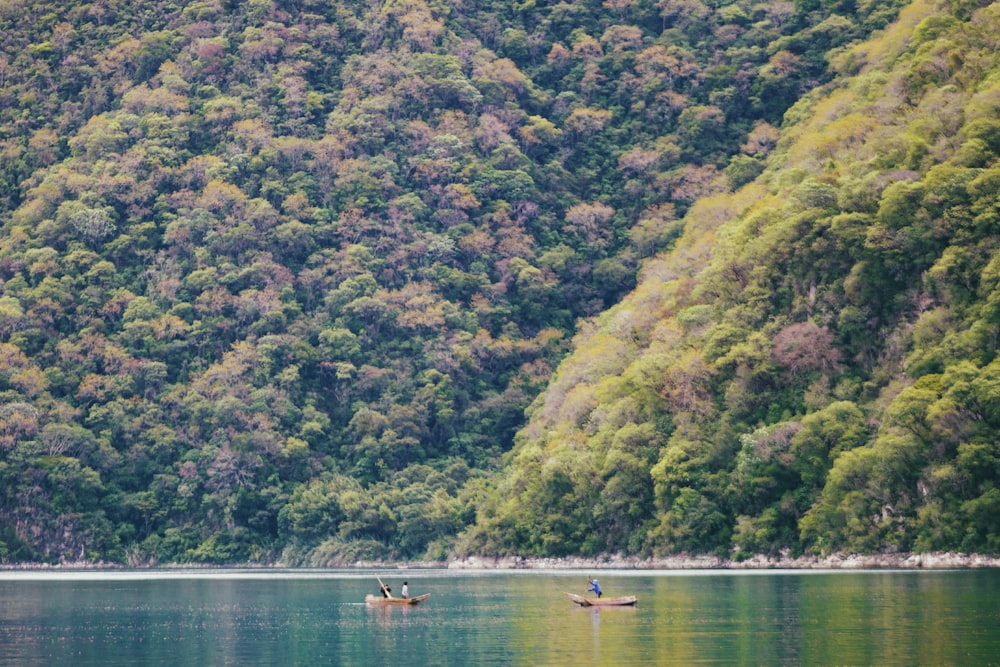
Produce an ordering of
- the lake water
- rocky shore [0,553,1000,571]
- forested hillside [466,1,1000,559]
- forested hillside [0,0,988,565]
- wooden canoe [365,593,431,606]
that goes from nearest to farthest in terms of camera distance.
A: 1. the lake water
2. wooden canoe [365,593,431,606]
3. rocky shore [0,553,1000,571]
4. forested hillside [466,1,1000,559]
5. forested hillside [0,0,988,565]

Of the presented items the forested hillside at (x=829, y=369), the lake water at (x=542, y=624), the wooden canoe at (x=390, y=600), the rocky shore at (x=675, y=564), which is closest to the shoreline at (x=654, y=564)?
the rocky shore at (x=675, y=564)

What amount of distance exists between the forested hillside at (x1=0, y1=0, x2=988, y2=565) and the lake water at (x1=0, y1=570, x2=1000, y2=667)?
15106 mm

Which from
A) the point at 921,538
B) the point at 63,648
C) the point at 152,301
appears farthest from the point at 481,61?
the point at 63,648

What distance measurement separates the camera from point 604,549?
98938mm

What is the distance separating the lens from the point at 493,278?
14675 cm

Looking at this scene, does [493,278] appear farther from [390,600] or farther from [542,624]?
[542,624]

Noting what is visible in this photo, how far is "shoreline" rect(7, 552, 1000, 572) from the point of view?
75.1 m

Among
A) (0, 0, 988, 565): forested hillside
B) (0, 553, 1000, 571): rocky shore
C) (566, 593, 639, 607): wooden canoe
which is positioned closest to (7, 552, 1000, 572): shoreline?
(0, 553, 1000, 571): rocky shore

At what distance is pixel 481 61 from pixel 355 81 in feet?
44.1

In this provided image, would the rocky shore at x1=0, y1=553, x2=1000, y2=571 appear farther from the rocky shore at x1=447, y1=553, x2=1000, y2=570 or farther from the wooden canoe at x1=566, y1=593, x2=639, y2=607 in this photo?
the wooden canoe at x1=566, y1=593, x2=639, y2=607

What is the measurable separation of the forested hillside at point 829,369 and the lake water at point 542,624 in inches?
286

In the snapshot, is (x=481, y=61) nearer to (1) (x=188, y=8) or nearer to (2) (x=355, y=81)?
(2) (x=355, y=81)

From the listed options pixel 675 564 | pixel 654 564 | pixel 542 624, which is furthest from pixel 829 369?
pixel 542 624

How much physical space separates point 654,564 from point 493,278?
5661cm
